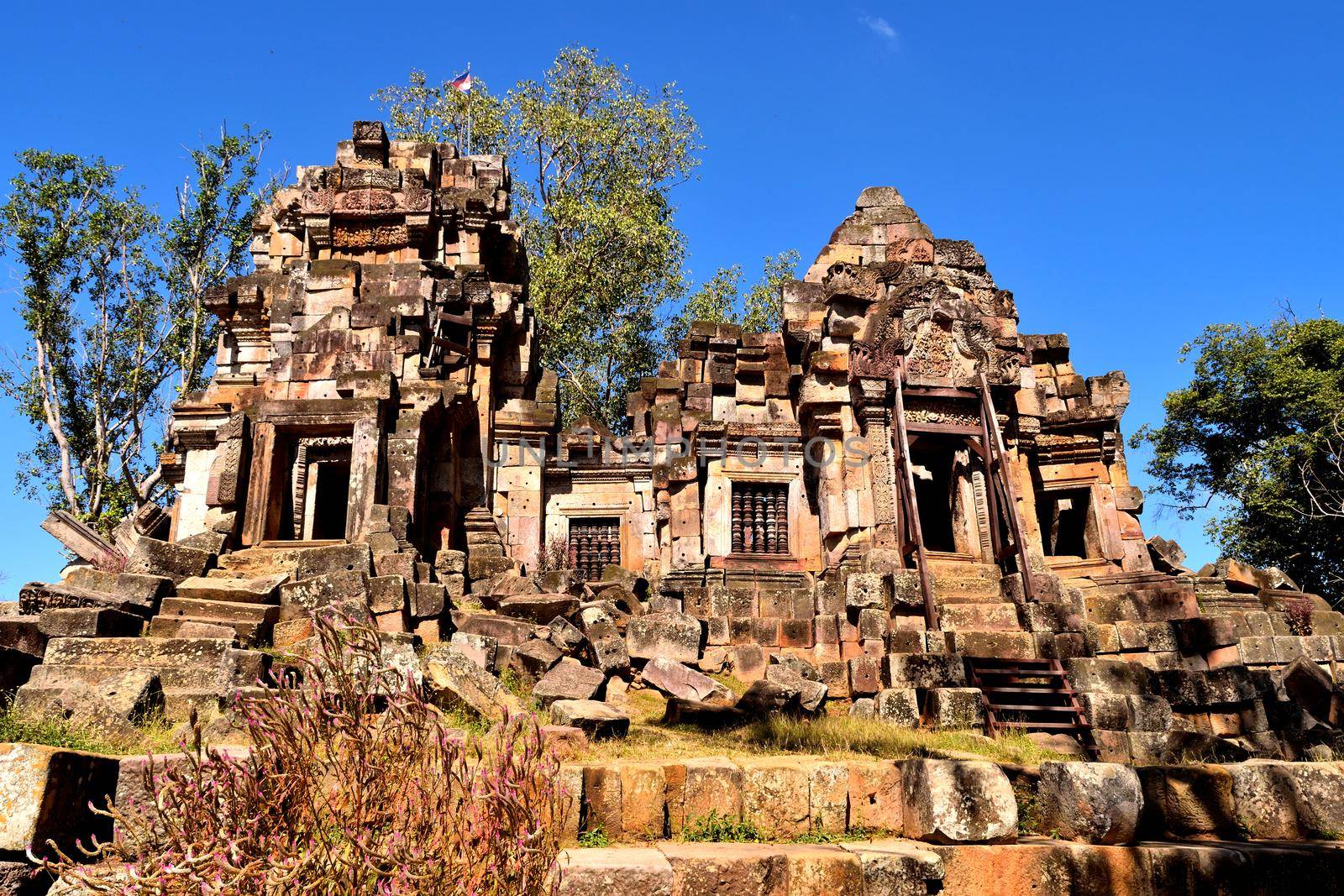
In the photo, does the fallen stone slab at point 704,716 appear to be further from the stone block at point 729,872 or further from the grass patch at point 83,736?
the grass patch at point 83,736

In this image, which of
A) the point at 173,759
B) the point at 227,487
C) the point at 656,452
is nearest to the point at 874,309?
the point at 656,452

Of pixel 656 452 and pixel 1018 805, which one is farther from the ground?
pixel 656 452

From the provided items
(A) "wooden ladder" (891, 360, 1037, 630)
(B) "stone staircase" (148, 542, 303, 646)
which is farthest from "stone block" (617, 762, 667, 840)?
(A) "wooden ladder" (891, 360, 1037, 630)

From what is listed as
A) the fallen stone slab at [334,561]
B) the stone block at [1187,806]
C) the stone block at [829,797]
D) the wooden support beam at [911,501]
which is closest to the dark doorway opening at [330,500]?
the fallen stone slab at [334,561]

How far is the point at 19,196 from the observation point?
21422 millimetres

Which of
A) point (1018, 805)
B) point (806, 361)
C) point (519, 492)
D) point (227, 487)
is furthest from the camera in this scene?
point (519, 492)

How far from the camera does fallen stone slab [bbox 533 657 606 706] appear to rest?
8.98 m

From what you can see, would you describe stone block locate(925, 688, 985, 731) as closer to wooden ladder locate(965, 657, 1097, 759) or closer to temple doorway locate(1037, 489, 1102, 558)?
wooden ladder locate(965, 657, 1097, 759)

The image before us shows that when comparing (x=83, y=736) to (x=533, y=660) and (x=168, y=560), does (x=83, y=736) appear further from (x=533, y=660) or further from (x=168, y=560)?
(x=168, y=560)

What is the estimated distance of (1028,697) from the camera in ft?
34.8

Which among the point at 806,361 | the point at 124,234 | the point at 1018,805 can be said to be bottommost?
the point at 1018,805

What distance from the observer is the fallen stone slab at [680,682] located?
10.3 meters

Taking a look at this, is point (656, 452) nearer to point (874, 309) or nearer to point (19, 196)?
point (874, 309)

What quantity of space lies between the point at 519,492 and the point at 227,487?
5.02m
